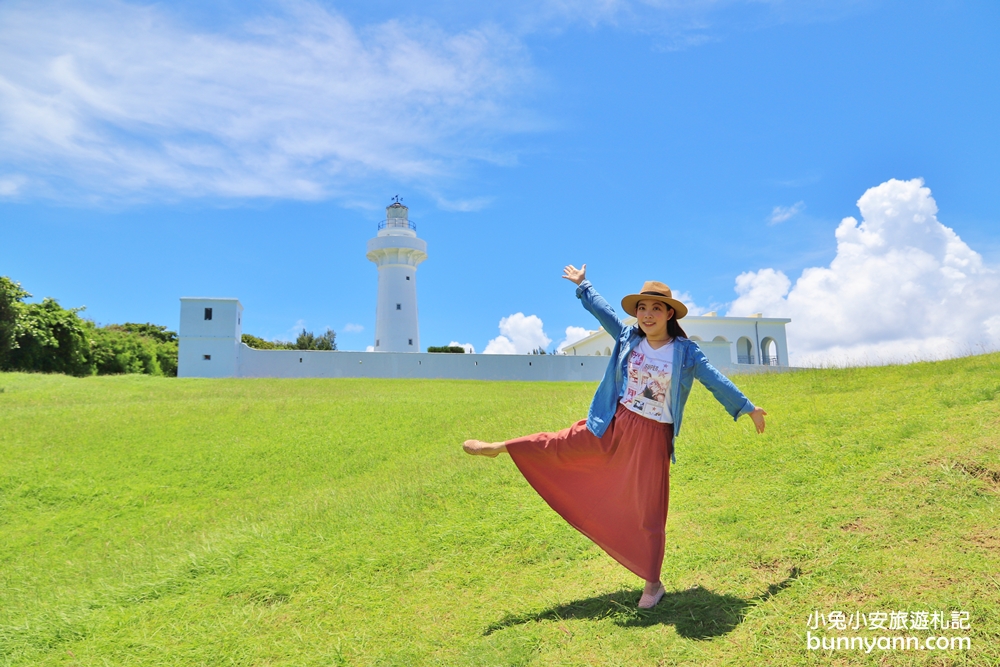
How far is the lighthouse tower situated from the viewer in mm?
40844

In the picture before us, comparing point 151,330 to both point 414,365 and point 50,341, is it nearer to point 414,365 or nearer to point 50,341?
point 50,341

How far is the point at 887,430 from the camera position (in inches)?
327

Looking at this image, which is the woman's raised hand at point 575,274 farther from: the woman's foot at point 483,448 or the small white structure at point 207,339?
the small white structure at point 207,339

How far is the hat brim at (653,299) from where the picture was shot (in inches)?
196

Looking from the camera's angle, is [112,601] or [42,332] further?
[42,332]

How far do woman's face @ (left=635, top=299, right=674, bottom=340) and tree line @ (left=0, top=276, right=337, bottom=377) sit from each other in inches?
1345

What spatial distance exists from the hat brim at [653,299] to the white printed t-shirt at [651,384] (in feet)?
0.91

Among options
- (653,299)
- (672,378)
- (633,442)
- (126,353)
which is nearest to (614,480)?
(633,442)

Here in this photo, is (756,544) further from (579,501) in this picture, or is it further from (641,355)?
(641,355)

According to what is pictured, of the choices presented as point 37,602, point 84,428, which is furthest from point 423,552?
point 84,428

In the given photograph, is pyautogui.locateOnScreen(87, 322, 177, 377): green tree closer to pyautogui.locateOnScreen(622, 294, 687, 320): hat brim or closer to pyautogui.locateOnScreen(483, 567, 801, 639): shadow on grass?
pyautogui.locateOnScreen(483, 567, 801, 639): shadow on grass

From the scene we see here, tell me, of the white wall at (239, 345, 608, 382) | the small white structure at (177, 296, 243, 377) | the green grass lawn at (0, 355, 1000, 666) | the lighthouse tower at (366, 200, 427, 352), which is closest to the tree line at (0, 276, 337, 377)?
the small white structure at (177, 296, 243, 377)

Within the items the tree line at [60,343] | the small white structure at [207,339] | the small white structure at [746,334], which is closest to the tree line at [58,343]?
the tree line at [60,343]

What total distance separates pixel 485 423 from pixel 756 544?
28.0 feet
